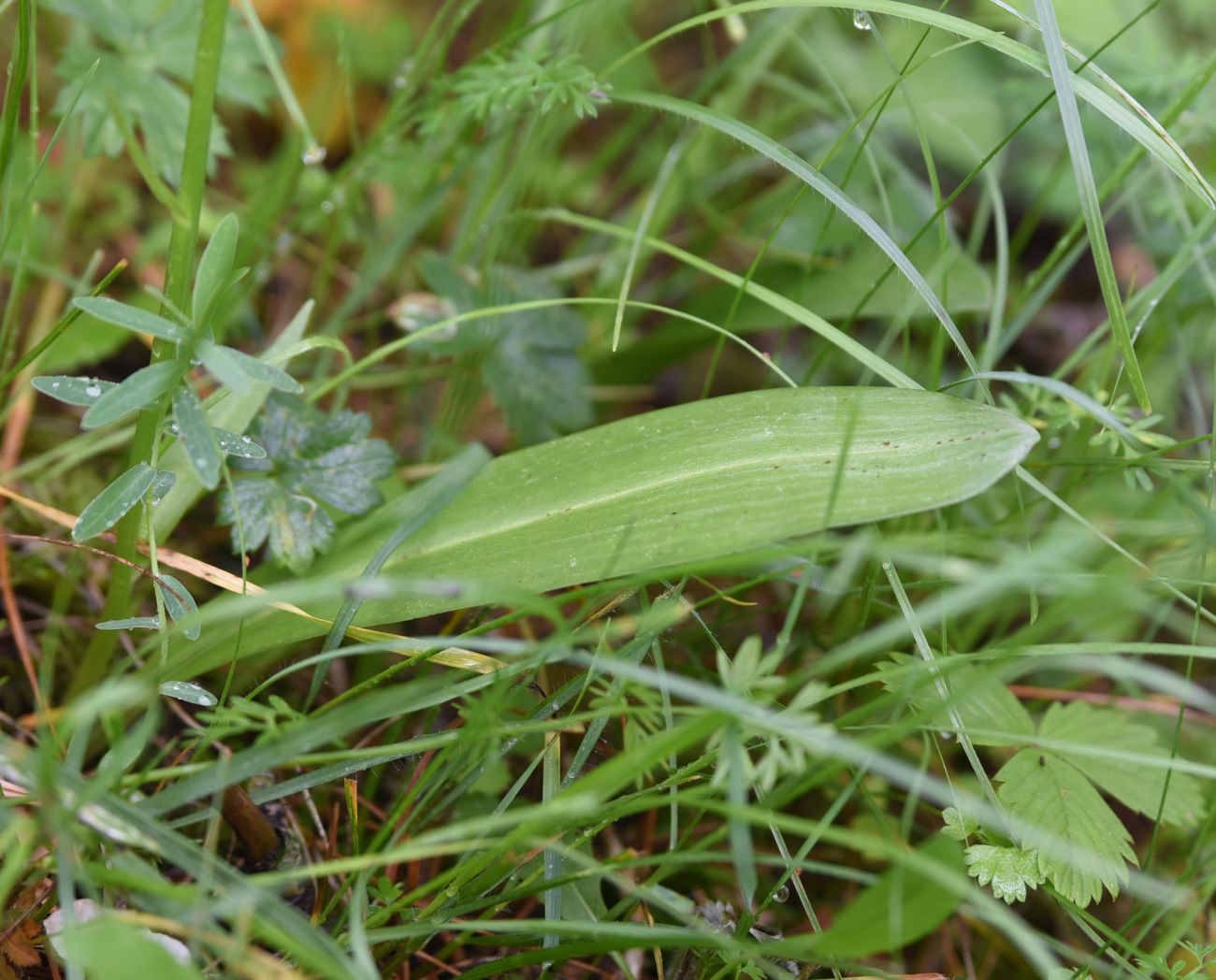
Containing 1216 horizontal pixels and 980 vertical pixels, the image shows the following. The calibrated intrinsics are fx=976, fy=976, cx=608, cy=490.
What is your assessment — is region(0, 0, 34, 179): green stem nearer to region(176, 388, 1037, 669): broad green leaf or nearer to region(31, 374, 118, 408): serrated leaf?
region(31, 374, 118, 408): serrated leaf

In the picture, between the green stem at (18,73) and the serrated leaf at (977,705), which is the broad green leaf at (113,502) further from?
the serrated leaf at (977,705)

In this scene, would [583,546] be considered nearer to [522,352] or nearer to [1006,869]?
[1006,869]

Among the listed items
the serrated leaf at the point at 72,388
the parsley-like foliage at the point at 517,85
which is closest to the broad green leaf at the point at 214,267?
the serrated leaf at the point at 72,388

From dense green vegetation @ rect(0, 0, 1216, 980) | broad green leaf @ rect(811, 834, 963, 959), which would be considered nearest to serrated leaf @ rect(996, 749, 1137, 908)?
dense green vegetation @ rect(0, 0, 1216, 980)

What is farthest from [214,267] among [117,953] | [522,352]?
[522,352]

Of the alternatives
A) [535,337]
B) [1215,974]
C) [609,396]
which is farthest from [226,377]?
[1215,974]

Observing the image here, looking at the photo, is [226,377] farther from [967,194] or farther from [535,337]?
[967,194]
